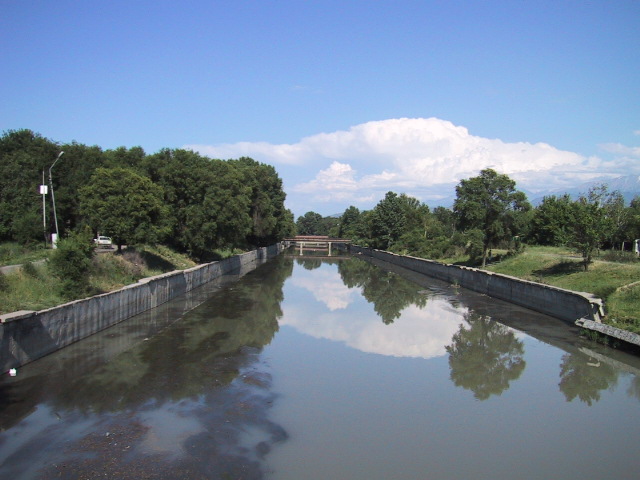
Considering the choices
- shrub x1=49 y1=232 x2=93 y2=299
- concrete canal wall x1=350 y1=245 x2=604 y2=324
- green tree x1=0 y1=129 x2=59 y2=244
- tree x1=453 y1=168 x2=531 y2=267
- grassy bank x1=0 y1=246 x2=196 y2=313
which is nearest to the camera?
grassy bank x1=0 y1=246 x2=196 y2=313

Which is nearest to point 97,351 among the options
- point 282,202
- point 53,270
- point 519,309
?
Result: point 53,270

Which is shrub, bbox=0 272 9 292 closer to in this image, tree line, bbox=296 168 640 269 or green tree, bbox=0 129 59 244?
green tree, bbox=0 129 59 244

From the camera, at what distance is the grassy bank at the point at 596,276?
18.9 metres

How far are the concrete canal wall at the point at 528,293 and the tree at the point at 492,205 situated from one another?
347 cm

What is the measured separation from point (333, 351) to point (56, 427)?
393 inches

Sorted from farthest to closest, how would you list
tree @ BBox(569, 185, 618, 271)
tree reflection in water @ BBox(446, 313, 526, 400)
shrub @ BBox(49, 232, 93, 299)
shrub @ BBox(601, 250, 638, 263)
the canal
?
1. shrub @ BBox(601, 250, 638, 263)
2. tree @ BBox(569, 185, 618, 271)
3. shrub @ BBox(49, 232, 93, 299)
4. tree reflection in water @ BBox(446, 313, 526, 400)
5. the canal

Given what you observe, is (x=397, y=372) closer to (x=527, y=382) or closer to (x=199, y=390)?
(x=527, y=382)

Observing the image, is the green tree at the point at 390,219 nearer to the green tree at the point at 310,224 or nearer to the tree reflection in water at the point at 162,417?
the tree reflection in water at the point at 162,417

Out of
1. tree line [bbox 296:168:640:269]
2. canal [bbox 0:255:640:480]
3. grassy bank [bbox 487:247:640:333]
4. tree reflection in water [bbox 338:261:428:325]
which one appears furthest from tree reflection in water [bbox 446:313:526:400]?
Answer: tree line [bbox 296:168:640:269]

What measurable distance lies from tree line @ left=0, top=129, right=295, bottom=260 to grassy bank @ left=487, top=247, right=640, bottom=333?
2094cm

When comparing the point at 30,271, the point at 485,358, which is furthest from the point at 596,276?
the point at 30,271

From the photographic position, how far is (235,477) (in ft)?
27.5

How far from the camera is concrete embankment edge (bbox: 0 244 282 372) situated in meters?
13.2

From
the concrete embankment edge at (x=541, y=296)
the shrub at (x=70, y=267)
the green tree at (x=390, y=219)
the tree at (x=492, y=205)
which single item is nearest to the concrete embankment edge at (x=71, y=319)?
the shrub at (x=70, y=267)
